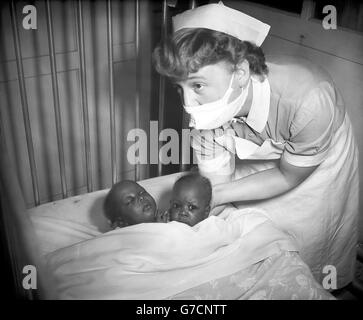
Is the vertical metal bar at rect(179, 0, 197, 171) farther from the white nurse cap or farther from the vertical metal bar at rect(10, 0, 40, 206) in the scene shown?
the vertical metal bar at rect(10, 0, 40, 206)

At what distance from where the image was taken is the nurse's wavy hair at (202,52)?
2.90 ft

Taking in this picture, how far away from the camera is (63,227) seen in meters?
1.08

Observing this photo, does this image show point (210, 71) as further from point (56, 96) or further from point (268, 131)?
point (56, 96)

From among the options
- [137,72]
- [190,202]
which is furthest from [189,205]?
[137,72]

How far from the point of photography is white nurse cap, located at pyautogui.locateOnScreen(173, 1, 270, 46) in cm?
90

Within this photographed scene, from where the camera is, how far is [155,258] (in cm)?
96

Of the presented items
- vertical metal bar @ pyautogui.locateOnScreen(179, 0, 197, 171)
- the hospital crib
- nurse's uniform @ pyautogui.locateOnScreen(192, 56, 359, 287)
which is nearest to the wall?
the hospital crib

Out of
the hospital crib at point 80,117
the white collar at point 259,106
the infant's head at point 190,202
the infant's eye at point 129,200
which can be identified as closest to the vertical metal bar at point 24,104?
the hospital crib at point 80,117

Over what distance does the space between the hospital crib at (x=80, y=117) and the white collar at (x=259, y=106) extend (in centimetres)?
16

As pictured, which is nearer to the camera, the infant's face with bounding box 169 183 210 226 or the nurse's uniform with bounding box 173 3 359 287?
the nurse's uniform with bounding box 173 3 359 287

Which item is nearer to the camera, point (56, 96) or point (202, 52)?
point (202, 52)

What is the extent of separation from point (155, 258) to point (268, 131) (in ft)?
1.24

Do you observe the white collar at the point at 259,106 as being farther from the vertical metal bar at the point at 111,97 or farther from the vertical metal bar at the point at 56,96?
the vertical metal bar at the point at 56,96

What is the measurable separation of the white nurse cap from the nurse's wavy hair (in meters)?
0.01
